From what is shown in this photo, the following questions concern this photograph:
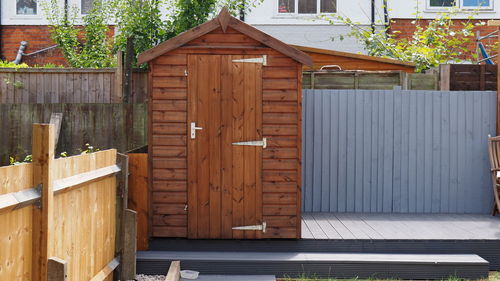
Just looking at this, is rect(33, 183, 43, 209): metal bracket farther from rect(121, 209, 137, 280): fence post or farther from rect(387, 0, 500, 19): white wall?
rect(387, 0, 500, 19): white wall

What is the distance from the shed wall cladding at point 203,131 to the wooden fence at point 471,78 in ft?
9.44

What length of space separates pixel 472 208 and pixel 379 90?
190 cm

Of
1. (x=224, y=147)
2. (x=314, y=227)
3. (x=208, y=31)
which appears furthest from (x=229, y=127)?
(x=314, y=227)

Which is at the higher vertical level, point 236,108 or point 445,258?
point 236,108

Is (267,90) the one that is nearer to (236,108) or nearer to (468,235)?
(236,108)

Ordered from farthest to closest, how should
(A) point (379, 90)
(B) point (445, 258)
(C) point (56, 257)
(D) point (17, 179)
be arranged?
(A) point (379, 90), (B) point (445, 258), (C) point (56, 257), (D) point (17, 179)

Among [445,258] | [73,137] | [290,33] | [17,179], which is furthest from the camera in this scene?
[290,33]

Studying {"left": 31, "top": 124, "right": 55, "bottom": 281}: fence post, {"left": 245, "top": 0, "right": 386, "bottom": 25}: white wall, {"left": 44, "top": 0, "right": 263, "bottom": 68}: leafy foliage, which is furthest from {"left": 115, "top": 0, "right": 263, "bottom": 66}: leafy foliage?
{"left": 31, "top": 124, "right": 55, "bottom": 281}: fence post

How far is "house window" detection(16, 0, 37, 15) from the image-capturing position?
14508 millimetres

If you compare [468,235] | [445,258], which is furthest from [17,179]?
[468,235]

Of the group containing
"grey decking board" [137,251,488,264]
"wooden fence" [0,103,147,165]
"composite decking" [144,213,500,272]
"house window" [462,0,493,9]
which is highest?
"house window" [462,0,493,9]

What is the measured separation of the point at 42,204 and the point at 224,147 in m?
2.88

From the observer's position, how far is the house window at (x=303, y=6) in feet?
46.5

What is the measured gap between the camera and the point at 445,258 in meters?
5.97
